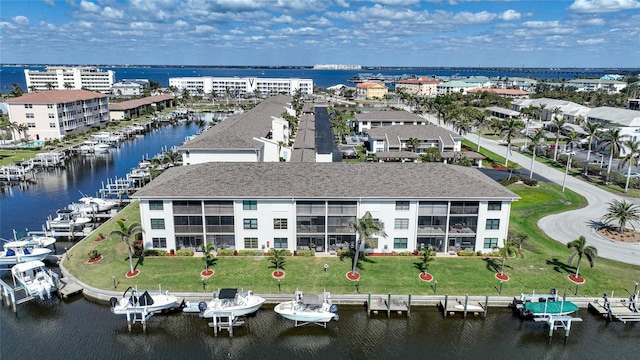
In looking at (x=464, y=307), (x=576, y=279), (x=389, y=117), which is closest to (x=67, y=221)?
(x=464, y=307)

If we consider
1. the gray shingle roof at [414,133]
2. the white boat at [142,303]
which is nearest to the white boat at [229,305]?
the white boat at [142,303]

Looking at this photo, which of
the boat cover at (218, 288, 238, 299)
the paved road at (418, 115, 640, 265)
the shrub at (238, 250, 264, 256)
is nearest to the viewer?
the boat cover at (218, 288, 238, 299)

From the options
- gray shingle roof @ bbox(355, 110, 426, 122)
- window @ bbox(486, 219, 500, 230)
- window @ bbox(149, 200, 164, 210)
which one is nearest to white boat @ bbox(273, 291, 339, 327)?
window @ bbox(149, 200, 164, 210)

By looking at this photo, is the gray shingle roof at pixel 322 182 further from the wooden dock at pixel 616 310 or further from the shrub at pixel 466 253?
the wooden dock at pixel 616 310

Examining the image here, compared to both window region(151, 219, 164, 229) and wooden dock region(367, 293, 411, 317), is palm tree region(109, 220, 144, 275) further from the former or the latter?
wooden dock region(367, 293, 411, 317)

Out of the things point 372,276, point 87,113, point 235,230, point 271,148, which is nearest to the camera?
point 372,276

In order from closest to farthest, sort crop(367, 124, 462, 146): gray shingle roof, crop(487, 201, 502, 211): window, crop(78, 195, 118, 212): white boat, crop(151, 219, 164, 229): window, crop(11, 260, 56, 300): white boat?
crop(11, 260, 56, 300): white boat, crop(151, 219, 164, 229): window, crop(487, 201, 502, 211): window, crop(78, 195, 118, 212): white boat, crop(367, 124, 462, 146): gray shingle roof

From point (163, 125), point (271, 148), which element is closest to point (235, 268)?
point (271, 148)

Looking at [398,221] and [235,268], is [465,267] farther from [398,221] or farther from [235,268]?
[235,268]
